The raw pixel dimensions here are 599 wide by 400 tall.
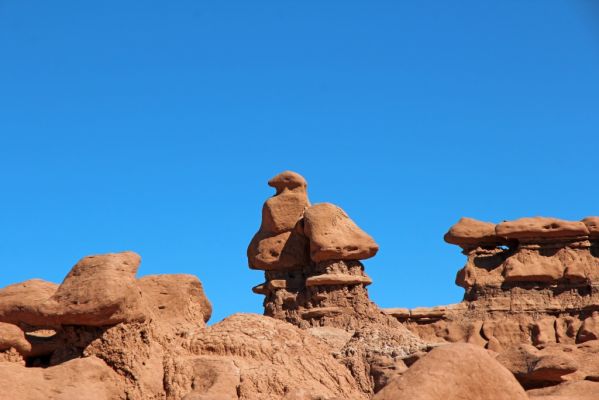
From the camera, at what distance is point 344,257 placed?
102 ft

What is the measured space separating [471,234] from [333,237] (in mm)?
11714

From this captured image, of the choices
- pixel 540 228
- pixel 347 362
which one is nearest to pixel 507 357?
pixel 347 362

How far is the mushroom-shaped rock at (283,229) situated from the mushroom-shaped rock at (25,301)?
1588 cm

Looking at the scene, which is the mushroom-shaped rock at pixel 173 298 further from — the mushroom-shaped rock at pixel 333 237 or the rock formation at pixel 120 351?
the mushroom-shaped rock at pixel 333 237

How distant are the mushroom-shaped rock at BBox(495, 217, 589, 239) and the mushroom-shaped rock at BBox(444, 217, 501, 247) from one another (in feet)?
1.75

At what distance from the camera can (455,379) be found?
39.8 feet

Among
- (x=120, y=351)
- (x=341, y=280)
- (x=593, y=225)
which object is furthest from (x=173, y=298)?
(x=593, y=225)

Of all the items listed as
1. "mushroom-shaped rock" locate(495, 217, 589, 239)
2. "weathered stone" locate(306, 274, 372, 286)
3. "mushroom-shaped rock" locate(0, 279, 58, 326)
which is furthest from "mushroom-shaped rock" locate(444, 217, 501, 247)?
"mushroom-shaped rock" locate(0, 279, 58, 326)

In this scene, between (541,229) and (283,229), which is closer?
(283,229)

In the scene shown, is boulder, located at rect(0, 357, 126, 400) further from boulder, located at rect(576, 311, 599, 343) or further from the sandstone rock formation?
boulder, located at rect(576, 311, 599, 343)

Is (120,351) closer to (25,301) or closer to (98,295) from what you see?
(98,295)

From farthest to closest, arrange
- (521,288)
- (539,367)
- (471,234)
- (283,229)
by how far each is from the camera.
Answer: (471,234)
(521,288)
(283,229)
(539,367)

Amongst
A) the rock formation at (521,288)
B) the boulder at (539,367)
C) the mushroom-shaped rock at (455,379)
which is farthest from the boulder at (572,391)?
the rock formation at (521,288)

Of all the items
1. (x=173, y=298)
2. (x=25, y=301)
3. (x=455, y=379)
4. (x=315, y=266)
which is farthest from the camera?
(x=315, y=266)
